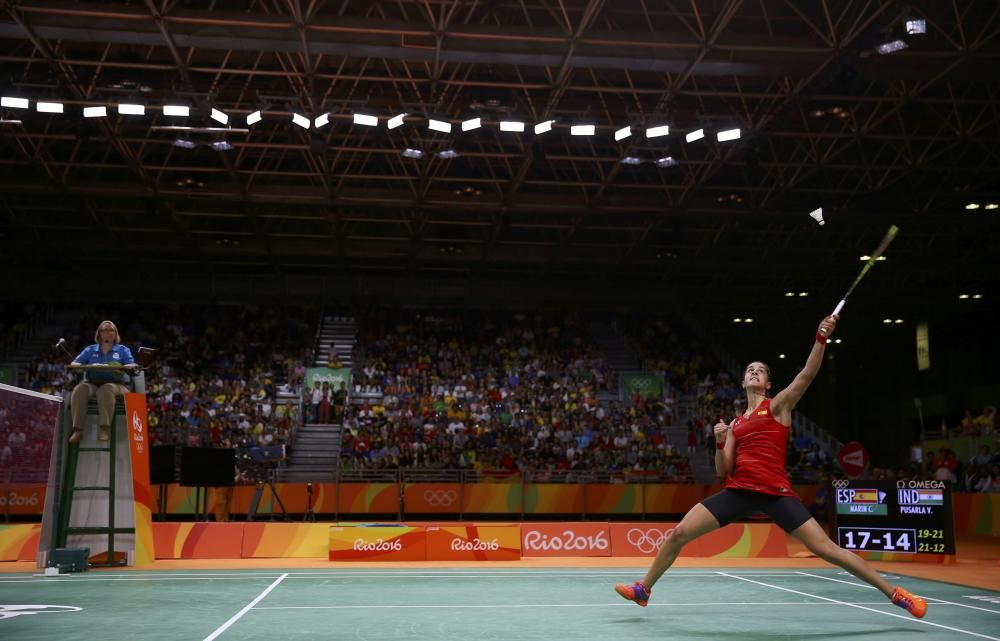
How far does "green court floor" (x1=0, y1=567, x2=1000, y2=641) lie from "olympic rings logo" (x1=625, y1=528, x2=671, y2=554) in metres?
5.10

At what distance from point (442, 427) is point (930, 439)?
89.8 ft

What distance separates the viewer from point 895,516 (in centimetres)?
1805

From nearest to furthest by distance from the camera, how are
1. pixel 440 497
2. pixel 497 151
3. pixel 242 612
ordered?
pixel 242 612
pixel 497 151
pixel 440 497

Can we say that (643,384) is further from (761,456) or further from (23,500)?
(761,456)

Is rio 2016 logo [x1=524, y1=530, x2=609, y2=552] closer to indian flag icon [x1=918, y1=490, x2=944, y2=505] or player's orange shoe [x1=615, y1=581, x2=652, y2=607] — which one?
indian flag icon [x1=918, y1=490, x2=944, y2=505]

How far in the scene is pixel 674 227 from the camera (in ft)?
125

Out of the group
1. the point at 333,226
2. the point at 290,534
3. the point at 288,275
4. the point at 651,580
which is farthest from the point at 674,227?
the point at 651,580

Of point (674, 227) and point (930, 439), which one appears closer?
point (674, 227)

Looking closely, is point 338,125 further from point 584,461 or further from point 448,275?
point 448,275

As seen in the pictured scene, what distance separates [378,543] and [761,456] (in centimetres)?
1215

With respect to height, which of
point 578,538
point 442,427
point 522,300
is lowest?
point 578,538

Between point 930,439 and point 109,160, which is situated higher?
point 109,160

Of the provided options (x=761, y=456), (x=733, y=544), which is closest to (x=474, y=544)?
(x=733, y=544)

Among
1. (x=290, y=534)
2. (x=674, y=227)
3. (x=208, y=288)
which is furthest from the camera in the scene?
(x=208, y=288)
